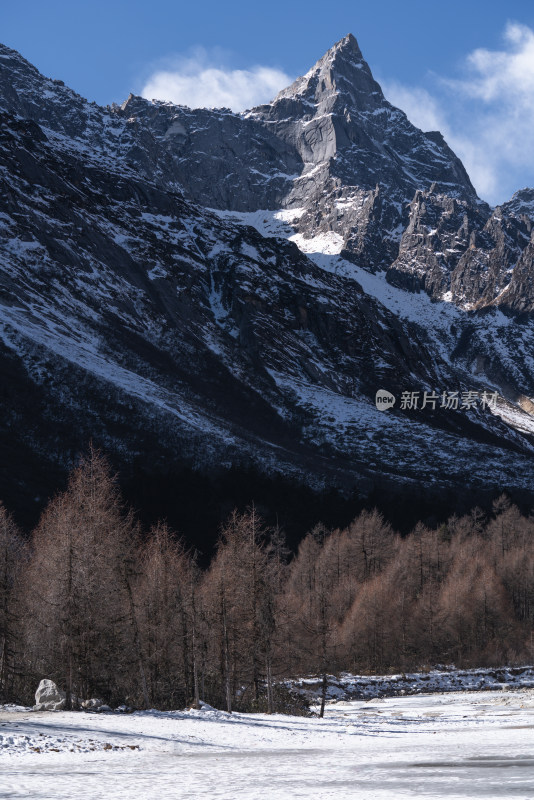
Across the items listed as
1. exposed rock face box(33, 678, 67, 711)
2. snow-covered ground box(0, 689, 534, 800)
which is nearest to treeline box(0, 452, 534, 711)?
exposed rock face box(33, 678, 67, 711)

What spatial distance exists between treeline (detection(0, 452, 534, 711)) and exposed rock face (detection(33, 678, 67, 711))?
1.82 ft

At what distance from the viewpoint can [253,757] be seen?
79.7ft

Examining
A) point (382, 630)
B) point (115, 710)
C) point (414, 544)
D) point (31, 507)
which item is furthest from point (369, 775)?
point (31, 507)

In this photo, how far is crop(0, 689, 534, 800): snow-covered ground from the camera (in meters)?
16.7

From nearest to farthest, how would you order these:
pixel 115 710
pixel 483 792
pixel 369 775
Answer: pixel 483 792 < pixel 369 775 < pixel 115 710

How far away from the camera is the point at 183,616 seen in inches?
1937

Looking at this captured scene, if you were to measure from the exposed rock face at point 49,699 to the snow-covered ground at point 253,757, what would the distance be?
3.38ft

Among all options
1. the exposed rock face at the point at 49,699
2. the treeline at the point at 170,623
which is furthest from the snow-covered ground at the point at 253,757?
the treeline at the point at 170,623

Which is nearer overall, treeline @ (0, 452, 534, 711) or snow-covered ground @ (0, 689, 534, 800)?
snow-covered ground @ (0, 689, 534, 800)

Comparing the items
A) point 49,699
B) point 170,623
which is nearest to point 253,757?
point 49,699

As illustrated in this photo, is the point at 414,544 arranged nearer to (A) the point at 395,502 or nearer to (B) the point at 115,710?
(A) the point at 395,502

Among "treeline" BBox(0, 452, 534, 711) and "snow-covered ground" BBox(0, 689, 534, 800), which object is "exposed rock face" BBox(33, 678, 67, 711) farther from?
"snow-covered ground" BBox(0, 689, 534, 800)

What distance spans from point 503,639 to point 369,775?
251ft

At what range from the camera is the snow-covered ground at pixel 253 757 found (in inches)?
658
